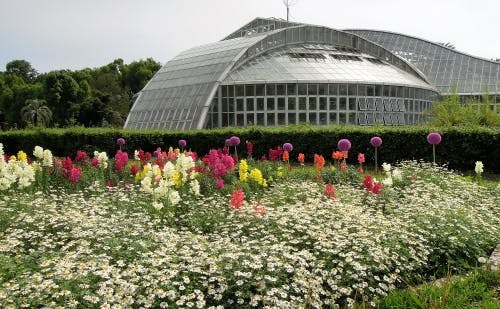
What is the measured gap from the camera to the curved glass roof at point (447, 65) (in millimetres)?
36312

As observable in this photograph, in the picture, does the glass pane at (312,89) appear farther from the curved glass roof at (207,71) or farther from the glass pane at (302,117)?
the glass pane at (302,117)

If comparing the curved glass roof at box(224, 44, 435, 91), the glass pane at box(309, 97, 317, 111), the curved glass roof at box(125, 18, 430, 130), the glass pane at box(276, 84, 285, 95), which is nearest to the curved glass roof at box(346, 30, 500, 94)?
the curved glass roof at box(125, 18, 430, 130)

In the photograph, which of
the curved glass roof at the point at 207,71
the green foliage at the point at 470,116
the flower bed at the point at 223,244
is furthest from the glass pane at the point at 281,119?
the flower bed at the point at 223,244

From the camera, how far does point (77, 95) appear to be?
179ft

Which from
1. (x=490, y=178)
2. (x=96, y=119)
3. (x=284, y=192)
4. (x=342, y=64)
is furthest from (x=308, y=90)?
(x=96, y=119)

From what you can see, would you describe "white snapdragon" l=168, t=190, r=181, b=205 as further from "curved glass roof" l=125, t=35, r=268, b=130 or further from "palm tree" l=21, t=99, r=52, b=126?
"palm tree" l=21, t=99, r=52, b=126

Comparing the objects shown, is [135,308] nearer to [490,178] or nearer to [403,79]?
[490,178]

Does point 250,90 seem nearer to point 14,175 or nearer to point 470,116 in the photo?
point 470,116

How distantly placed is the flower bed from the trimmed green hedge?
5.60m

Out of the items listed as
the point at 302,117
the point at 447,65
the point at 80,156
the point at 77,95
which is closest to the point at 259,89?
the point at 302,117

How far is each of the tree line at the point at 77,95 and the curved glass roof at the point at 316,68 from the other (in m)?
19.8

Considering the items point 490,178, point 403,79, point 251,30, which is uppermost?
point 251,30

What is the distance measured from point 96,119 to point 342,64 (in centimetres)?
2679

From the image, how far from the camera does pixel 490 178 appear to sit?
1412cm
